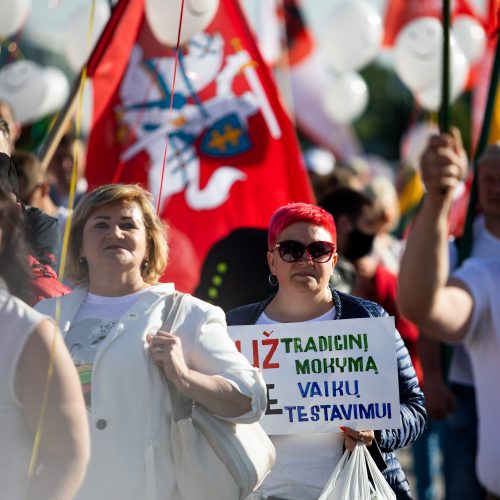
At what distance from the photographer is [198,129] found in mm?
4766

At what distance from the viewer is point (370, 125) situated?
52844 millimetres

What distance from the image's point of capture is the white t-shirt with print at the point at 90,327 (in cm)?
246

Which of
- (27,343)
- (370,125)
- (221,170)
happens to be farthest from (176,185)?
(370,125)

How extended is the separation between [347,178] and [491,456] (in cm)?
296

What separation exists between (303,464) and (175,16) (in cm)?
151

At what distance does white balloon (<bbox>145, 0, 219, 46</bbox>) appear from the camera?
3621 mm

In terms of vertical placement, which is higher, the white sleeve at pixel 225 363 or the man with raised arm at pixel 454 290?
the man with raised arm at pixel 454 290

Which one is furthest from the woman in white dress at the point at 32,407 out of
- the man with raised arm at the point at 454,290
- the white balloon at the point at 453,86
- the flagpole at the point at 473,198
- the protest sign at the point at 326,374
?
the white balloon at the point at 453,86

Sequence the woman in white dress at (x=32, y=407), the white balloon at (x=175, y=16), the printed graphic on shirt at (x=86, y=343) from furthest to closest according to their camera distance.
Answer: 1. the white balloon at (x=175, y=16)
2. the printed graphic on shirt at (x=86, y=343)
3. the woman in white dress at (x=32, y=407)

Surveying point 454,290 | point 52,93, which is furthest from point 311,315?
point 52,93

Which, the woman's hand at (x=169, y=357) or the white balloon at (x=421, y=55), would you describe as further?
the white balloon at (x=421, y=55)

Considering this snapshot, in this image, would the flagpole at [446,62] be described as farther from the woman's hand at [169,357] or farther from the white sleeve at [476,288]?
the woman's hand at [169,357]

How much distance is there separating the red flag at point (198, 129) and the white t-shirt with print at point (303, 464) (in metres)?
1.55

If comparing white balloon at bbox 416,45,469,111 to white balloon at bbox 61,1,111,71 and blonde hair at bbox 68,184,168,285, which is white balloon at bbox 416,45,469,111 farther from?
blonde hair at bbox 68,184,168,285
